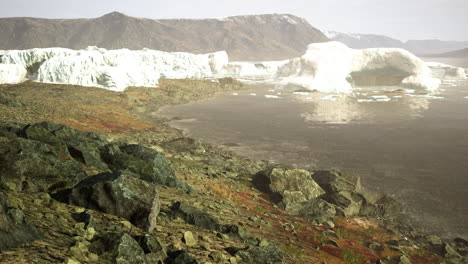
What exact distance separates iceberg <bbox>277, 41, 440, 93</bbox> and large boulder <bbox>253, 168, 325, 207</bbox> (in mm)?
31226

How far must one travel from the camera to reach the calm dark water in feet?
35.7

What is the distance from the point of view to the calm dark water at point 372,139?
10871mm

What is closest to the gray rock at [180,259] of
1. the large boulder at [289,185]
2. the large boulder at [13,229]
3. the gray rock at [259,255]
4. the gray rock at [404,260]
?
the gray rock at [259,255]

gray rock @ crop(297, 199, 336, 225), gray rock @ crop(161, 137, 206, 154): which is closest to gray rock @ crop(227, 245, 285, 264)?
gray rock @ crop(297, 199, 336, 225)

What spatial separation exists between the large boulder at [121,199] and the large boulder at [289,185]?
5.89 metres

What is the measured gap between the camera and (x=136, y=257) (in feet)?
13.5

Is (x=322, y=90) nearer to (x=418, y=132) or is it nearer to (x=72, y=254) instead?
(x=418, y=132)

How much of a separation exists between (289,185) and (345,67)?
3438 centimetres

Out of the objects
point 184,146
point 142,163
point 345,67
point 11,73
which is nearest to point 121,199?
point 142,163

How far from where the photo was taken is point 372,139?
706 inches

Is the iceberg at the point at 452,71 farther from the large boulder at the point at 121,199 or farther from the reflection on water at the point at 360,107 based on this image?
the large boulder at the point at 121,199

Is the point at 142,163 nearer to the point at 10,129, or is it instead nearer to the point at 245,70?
the point at 10,129

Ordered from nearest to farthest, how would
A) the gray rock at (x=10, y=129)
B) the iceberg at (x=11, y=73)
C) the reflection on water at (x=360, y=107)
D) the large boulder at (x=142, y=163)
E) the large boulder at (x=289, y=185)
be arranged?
the gray rock at (x=10, y=129), the large boulder at (x=142, y=163), the large boulder at (x=289, y=185), the reflection on water at (x=360, y=107), the iceberg at (x=11, y=73)

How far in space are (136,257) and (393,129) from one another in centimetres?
1987
